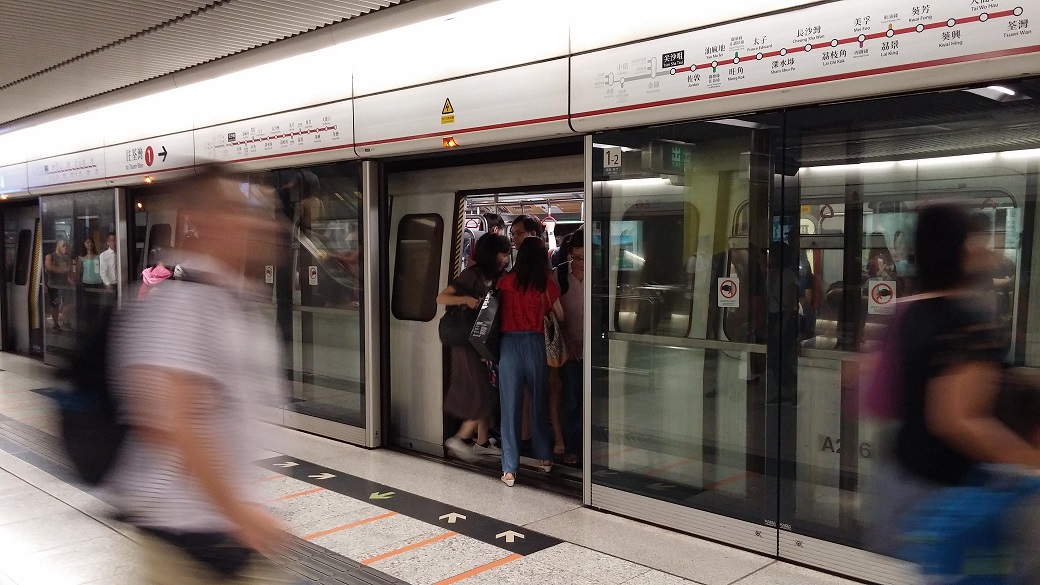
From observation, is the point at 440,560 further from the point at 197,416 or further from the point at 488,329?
the point at 197,416

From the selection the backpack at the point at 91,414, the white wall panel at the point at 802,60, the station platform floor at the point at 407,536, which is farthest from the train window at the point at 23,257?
the backpack at the point at 91,414

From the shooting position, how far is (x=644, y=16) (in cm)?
438

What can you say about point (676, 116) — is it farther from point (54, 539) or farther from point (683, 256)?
point (54, 539)

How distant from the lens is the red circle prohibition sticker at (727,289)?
4.31 meters

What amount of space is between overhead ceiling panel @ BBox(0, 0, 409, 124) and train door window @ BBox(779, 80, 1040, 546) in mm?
2662

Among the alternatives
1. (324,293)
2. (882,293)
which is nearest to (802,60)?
(882,293)

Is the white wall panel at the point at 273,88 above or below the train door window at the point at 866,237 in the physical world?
above

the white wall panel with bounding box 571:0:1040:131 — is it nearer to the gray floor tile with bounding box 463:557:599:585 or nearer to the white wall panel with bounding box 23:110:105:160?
the gray floor tile with bounding box 463:557:599:585

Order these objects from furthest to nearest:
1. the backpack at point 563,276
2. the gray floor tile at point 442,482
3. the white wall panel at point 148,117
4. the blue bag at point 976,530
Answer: the white wall panel at point 148,117, the backpack at point 563,276, the gray floor tile at point 442,482, the blue bag at point 976,530

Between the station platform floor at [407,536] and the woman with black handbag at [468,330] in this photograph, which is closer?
the station platform floor at [407,536]

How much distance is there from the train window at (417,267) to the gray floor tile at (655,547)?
Result: 7.06ft

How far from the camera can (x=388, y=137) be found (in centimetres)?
598

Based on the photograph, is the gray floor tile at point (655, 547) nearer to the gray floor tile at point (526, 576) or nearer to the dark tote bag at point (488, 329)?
→ the gray floor tile at point (526, 576)

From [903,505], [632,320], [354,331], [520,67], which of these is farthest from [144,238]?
[903,505]
